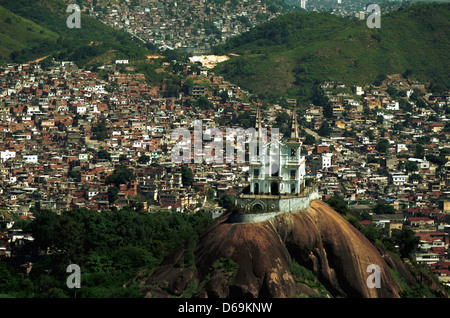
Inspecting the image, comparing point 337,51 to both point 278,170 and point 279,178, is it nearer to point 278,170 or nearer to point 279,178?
point 278,170

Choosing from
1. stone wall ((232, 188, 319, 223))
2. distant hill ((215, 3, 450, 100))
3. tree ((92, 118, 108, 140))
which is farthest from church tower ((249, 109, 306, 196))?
distant hill ((215, 3, 450, 100))

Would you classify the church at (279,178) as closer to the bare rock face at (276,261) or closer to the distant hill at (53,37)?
the bare rock face at (276,261)

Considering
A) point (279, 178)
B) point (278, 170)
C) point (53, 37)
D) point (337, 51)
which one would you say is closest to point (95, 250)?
point (278, 170)

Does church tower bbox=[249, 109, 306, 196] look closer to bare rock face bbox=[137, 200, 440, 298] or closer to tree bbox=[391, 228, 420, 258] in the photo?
bare rock face bbox=[137, 200, 440, 298]

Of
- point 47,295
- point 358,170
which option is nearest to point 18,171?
point 358,170
